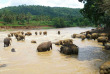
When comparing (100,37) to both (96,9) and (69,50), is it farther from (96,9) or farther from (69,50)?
(96,9)

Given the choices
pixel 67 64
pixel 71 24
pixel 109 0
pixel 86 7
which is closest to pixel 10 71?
pixel 67 64

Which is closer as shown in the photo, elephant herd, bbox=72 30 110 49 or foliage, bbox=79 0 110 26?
foliage, bbox=79 0 110 26

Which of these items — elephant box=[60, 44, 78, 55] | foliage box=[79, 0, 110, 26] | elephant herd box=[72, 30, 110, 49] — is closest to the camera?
foliage box=[79, 0, 110, 26]

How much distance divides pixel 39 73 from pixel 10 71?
6.20 feet

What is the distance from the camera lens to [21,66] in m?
9.40

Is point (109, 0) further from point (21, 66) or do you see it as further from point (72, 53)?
point (21, 66)

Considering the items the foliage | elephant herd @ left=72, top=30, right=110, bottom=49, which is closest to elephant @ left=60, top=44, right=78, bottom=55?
the foliage

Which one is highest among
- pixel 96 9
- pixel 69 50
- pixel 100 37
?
pixel 96 9

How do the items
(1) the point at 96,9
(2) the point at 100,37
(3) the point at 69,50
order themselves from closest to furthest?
1. (1) the point at 96,9
2. (3) the point at 69,50
3. (2) the point at 100,37

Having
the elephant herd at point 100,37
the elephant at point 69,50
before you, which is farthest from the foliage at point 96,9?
the elephant herd at point 100,37

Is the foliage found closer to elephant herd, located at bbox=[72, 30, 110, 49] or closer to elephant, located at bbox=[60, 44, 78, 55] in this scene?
elephant, located at bbox=[60, 44, 78, 55]

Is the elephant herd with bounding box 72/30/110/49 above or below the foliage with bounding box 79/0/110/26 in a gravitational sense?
below

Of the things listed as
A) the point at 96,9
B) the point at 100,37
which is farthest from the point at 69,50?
the point at 100,37

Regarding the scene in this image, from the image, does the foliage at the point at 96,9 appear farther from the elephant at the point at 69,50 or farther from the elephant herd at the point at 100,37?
the elephant herd at the point at 100,37
